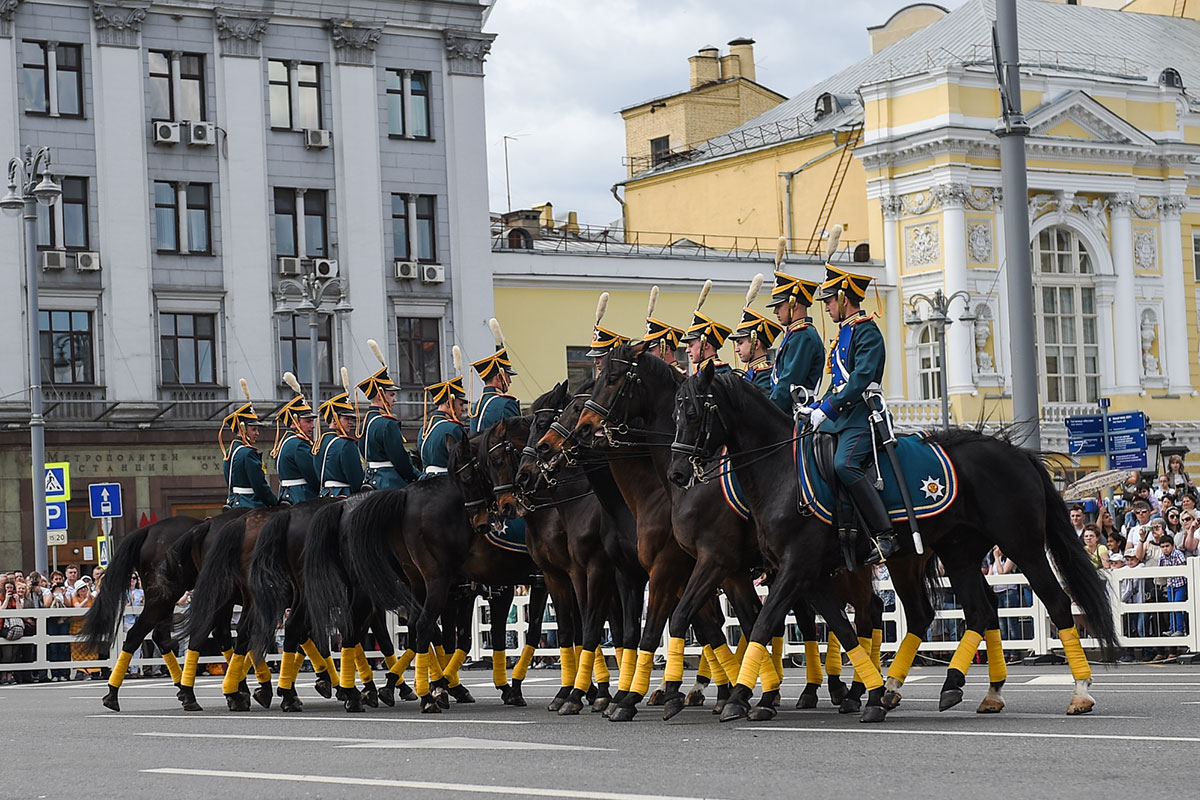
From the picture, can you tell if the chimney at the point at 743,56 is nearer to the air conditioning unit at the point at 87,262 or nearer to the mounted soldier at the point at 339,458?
the air conditioning unit at the point at 87,262

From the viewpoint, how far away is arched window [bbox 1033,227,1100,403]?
61375 mm

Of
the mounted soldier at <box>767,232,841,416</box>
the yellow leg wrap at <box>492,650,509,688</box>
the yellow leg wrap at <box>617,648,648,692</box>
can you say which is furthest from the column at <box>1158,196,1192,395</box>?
the yellow leg wrap at <box>617,648,648,692</box>

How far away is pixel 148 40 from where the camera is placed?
4456cm

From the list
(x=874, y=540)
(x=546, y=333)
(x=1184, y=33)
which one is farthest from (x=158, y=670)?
(x=1184, y=33)

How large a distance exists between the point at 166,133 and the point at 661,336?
30.4m

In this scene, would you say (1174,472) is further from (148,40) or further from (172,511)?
(148,40)

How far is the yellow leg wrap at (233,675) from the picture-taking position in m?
18.0

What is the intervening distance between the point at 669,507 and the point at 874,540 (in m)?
1.80

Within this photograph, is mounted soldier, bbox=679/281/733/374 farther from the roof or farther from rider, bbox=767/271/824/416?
the roof

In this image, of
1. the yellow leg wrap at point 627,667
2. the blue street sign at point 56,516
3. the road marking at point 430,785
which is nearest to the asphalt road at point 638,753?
the road marking at point 430,785

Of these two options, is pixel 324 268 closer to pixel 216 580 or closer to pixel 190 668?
pixel 190 668

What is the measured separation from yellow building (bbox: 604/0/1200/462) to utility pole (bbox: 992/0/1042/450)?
117 ft

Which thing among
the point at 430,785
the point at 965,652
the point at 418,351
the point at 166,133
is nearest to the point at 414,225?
the point at 418,351

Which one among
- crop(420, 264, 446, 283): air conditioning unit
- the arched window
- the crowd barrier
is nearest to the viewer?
the crowd barrier
